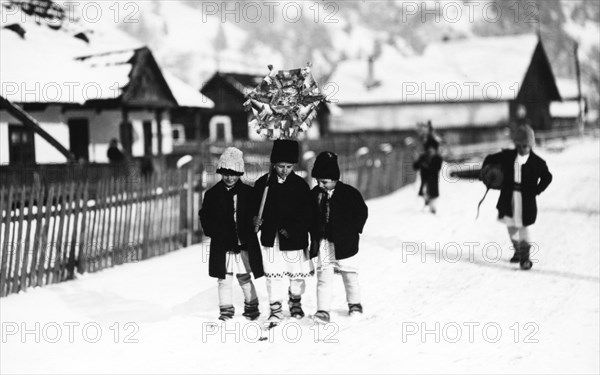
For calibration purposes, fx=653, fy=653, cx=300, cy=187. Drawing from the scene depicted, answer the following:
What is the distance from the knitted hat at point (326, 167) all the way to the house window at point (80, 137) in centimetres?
1783

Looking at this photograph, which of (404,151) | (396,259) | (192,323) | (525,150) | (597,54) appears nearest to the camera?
(192,323)

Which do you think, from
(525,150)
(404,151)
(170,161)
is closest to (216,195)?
(525,150)

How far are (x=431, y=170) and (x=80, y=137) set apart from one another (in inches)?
543

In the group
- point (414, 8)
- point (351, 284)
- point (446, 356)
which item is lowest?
point (446, 356)

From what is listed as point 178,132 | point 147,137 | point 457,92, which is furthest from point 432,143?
point 457,92

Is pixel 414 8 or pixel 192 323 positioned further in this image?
pixel 414 8

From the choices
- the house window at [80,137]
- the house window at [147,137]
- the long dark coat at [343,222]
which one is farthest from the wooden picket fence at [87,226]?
the house window at [147,137]

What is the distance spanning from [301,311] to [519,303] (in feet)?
7.68

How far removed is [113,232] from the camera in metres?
9.13

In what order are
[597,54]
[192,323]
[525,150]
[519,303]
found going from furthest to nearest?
[597,54]
[525,150]
[519,303]
[192,323]

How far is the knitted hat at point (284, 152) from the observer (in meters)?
5.62

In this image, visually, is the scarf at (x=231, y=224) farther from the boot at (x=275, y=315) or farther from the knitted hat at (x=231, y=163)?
the boot at (x=275, y=315)

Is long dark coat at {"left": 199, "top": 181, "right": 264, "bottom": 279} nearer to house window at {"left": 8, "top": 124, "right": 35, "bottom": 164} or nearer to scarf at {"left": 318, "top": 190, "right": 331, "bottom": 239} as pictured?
scarf at {"left": 318, "top": 190, "right": 331, "bottom": 239}

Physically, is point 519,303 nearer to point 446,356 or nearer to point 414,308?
point 414,308
